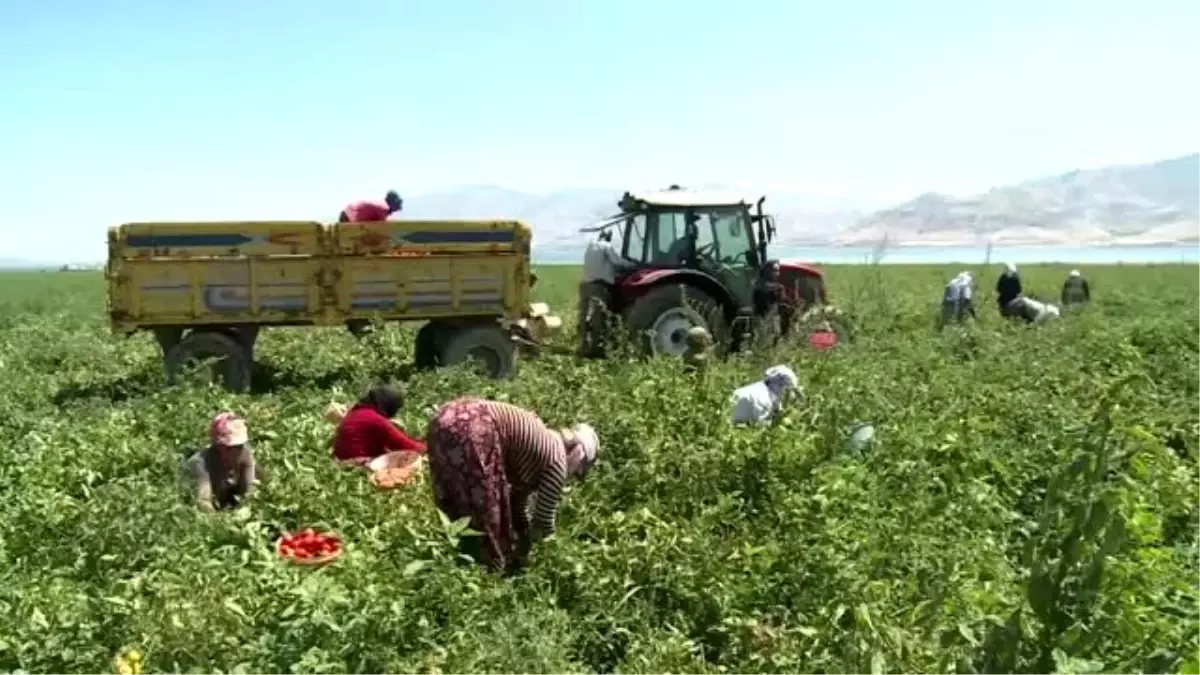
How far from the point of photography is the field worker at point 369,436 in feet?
23.5

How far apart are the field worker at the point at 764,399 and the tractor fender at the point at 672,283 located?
468cm

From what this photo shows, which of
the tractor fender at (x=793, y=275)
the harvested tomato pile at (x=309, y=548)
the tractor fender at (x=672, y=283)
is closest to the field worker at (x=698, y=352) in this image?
the tractor fender at (x=672, y=283)

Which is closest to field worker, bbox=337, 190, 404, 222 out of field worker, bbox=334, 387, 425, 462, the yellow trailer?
the yellow trailer

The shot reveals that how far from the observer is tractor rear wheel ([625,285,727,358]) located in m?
12.3

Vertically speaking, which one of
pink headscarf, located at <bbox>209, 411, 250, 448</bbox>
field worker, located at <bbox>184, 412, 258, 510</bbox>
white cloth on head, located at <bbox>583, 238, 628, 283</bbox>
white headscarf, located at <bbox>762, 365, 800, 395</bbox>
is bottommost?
field worker, located at <bbox>184, 412, 258, 510</bbox>

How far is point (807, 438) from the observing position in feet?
22.3

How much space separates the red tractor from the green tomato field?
116 inches

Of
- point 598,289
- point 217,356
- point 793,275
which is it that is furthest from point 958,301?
point 217,356

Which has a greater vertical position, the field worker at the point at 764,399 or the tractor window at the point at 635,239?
the tractor window at the point at 635,239

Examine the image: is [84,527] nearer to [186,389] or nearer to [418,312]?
[186,389]

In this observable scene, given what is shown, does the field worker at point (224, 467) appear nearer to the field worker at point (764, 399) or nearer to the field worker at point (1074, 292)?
the field worker at point (764, 399)

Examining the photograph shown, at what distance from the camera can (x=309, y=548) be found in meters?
5.25

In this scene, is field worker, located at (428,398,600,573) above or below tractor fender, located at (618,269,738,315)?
below

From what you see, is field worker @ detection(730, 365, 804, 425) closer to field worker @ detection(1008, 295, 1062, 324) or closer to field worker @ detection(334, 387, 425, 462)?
field worker @ detection(334, 387, 425, 462)
